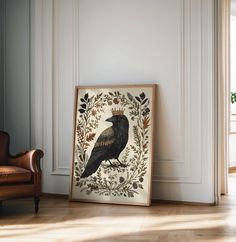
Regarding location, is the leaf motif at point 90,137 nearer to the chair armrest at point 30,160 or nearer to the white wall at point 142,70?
the white wall at point 142,70

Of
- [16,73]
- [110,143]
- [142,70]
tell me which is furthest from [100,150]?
[16,73]

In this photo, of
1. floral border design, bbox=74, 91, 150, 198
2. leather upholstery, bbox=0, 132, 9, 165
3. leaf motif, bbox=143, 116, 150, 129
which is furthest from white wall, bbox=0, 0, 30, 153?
leaf motif, bbox=143, 116, 150, 129

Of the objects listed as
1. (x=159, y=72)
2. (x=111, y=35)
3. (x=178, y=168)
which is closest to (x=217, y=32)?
(x=159, y=72)

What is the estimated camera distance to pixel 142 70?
4219 mm

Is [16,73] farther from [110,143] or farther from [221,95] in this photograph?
[221,95]

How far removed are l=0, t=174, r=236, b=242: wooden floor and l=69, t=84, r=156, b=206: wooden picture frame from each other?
163 mm

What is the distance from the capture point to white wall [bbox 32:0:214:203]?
4027 millimetres

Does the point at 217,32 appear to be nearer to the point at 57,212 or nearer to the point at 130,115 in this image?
the point at 130,115

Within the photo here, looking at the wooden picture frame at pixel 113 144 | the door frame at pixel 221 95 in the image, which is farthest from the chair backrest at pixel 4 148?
the door frame at pixel 221 95

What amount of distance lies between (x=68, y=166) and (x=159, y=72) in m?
1.31

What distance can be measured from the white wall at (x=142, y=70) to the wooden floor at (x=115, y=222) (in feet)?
1.22

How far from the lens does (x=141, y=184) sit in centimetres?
405

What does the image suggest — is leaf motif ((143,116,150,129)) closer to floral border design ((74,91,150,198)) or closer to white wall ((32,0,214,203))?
floral border design ((74,91,150,198))

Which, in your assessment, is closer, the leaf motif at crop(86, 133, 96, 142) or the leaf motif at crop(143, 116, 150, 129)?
the leaf motif at crop(143, 116, 150, 129)
